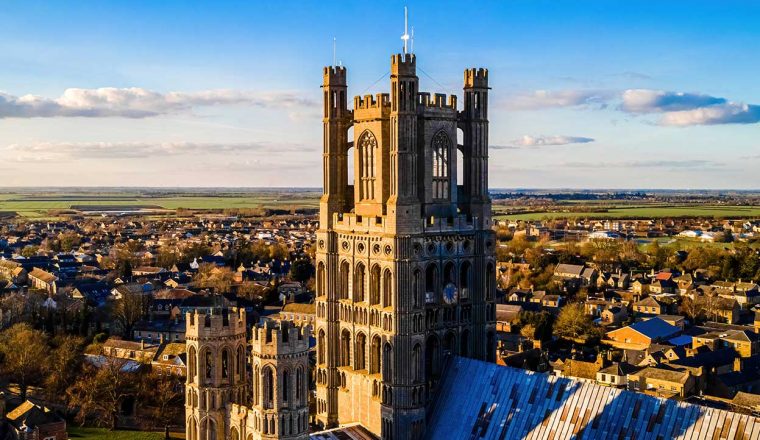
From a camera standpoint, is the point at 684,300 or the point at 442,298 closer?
the point at 442,298

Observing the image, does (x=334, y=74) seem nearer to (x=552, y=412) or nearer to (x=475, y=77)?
(x=475, y=77)

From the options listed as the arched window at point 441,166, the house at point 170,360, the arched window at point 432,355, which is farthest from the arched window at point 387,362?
the house at point 170,360

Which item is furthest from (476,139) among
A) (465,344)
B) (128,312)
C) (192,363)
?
(128,312)

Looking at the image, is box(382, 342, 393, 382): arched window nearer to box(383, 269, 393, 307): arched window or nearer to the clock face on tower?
box(383, 269, 393, 307): arched window

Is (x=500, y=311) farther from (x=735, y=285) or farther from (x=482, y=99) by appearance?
(x=482, y=99)

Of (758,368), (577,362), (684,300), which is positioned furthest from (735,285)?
(577,362)

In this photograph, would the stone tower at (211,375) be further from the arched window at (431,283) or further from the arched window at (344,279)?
the arched window at (431,283)

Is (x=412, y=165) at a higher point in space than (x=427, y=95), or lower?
lower
